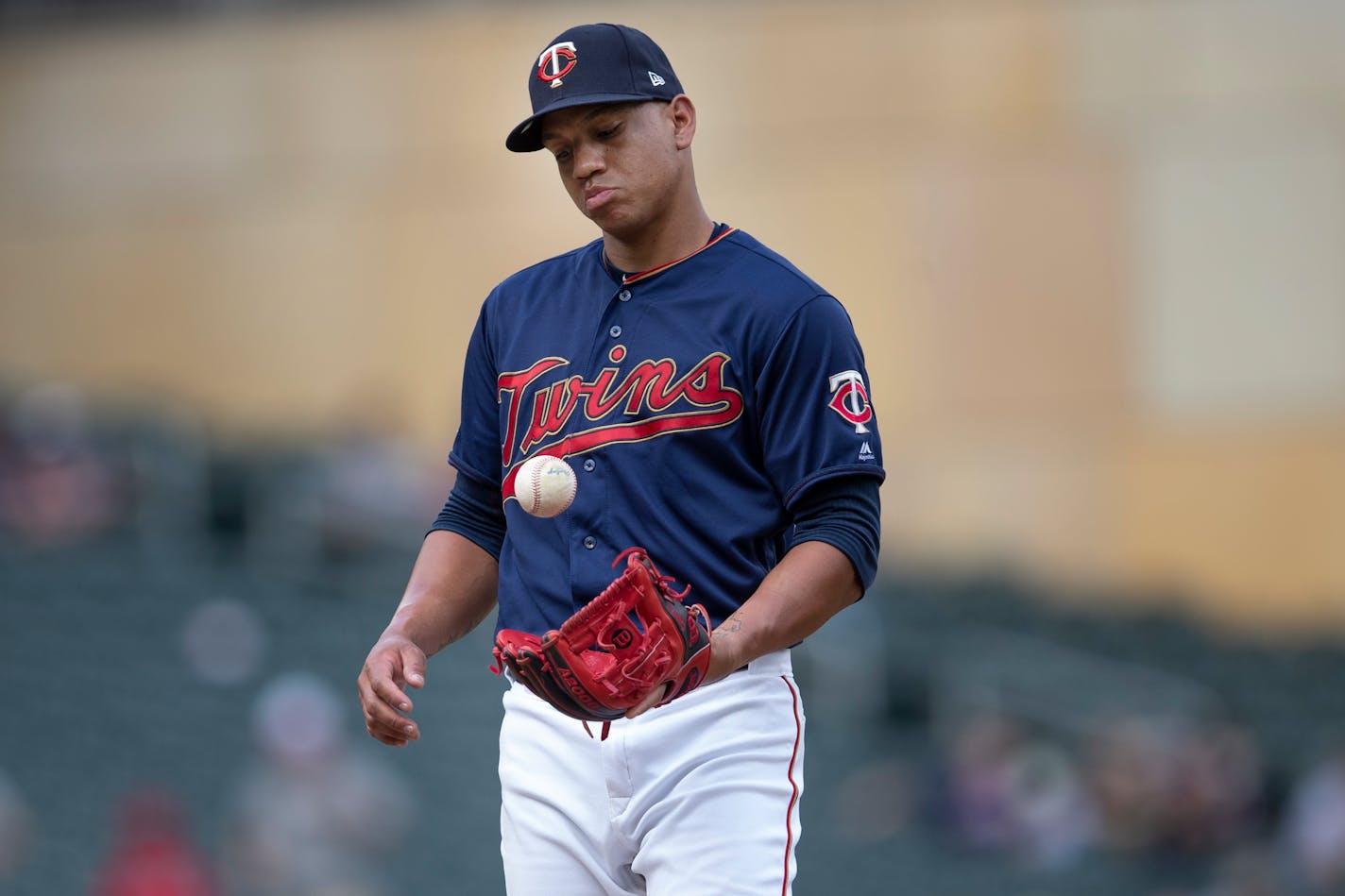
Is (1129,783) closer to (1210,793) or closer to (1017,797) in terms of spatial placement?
(1210,793)

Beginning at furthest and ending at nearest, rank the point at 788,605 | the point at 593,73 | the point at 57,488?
1. the point at 57,488
2. the point at 593,73
3. the point at 788,605

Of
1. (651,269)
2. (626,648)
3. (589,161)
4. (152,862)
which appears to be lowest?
(152,862)

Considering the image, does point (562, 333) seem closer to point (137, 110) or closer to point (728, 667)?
point (728, 667)

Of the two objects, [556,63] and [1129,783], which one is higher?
[556,63]

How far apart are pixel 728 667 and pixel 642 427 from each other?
397mm

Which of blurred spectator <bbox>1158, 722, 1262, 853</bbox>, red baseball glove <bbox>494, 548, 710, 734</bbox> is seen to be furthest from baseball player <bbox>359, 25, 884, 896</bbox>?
blurred spectator <bbox>1158, 722, 1262, 853</bbox>

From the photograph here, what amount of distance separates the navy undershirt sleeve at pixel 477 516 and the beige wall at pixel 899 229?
39.9 ft

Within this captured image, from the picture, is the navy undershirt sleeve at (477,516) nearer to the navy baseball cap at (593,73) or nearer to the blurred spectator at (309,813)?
the navy baseball cap at (593,73)

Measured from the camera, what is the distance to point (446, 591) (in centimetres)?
304

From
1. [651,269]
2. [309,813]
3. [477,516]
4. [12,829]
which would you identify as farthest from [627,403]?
[12,829]

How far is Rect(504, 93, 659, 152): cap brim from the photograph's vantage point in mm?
2719

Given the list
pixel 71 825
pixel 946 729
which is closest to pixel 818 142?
pixel 946 729

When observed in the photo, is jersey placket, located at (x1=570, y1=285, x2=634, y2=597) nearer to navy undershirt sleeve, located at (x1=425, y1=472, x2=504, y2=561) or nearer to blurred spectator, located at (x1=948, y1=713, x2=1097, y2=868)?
navy undershirt sleeve, located at (x1=425, y1=472, x2=504, y2=561)

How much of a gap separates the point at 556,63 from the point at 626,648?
876mm
